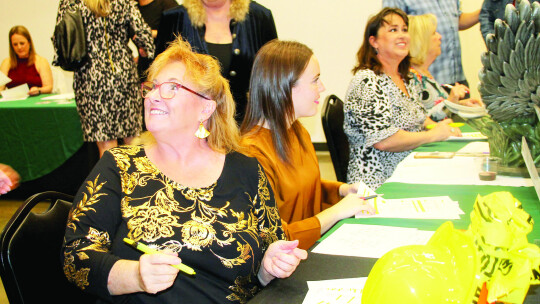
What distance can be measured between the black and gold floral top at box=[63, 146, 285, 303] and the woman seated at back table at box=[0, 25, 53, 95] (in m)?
4.58

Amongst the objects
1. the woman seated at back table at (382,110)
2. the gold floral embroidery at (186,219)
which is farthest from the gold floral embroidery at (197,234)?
the woman seated at back table at (382,110)

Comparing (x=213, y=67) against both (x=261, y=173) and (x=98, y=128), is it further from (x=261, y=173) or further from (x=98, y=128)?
(x=98, y=128)

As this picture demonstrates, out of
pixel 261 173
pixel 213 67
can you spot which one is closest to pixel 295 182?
pixel 261 173

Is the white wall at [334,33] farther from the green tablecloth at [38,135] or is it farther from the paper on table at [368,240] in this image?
the paper on table at [368,240]

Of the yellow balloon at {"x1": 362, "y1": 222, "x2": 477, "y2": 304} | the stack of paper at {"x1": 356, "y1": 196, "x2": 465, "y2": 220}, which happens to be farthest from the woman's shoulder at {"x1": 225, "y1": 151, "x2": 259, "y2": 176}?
the yellow balloon at {"x1": 362, "y1": 222, "x2": 477, "y2": 304}

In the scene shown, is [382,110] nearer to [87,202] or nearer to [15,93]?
[87,202]

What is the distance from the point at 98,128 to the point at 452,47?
3019mm

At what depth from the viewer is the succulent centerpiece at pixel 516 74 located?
123 centimetres

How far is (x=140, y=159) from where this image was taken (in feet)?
4.85

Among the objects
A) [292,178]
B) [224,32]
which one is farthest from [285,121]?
[224,32]

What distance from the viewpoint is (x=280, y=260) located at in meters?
1.25

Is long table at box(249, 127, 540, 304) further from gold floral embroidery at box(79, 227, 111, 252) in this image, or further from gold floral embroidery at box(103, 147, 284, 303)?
gold floral embroidery at box(79, 227, 111, 252)

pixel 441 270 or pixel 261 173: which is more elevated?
pixel 441 270

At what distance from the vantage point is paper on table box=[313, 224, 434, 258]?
1344mm
